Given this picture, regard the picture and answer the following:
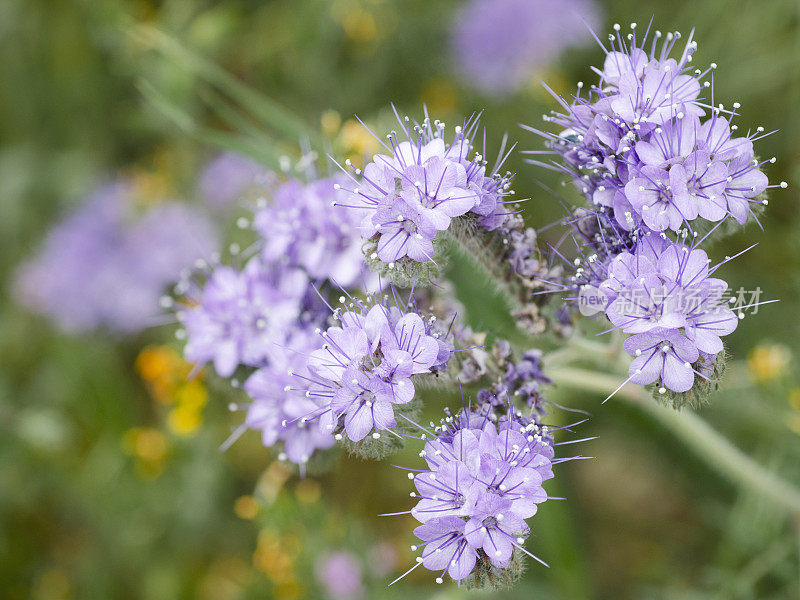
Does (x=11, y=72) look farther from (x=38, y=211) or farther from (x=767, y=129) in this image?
(x=767, y=129)

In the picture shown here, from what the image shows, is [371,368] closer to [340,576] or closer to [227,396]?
[340,576]

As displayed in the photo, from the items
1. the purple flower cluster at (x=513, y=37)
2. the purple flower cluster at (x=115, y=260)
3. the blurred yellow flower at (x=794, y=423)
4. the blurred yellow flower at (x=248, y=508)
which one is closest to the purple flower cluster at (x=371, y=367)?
the blurred yellow flower at (x=248, y=508)

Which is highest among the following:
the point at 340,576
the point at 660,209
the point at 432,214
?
the point at 432,214

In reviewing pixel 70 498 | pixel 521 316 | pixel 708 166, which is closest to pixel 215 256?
pixel 521 316

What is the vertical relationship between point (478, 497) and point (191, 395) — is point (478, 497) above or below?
below

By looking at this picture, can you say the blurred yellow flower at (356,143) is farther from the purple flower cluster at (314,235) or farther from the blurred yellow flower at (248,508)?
the blurred yellow flower at (248,508)

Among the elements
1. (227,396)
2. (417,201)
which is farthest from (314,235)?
(227,396)
